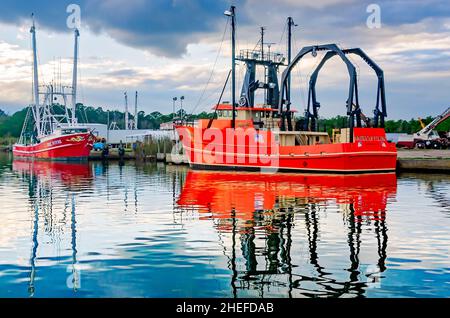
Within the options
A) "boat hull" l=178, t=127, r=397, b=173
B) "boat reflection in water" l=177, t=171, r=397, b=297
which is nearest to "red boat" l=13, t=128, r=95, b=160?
"boat hull" l=178, t=127, r=397, b=173

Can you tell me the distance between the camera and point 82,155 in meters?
67.3

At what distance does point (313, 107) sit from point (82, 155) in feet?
108

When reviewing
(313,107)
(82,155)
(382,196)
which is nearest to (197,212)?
(382,196)

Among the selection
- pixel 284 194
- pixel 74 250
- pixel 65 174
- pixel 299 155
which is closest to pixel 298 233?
pixel 74 250

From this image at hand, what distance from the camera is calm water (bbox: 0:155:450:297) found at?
381 inches

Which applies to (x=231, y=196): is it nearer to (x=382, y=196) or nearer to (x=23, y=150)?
(x=382, y=196)

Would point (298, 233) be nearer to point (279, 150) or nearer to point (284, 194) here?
point (284, 194)

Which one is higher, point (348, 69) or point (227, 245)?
point (348, 69)

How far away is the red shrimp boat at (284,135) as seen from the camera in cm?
3722

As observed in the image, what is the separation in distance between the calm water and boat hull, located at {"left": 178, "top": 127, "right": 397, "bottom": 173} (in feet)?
39.3

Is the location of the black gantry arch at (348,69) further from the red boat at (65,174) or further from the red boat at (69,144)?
the red boat at (69,144)

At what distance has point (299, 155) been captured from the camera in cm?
3897

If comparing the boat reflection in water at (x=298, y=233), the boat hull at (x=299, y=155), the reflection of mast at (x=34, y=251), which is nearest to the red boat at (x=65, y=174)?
the boat reflection in water at (x=298, y=233)

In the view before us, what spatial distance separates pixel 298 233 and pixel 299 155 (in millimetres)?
24544
